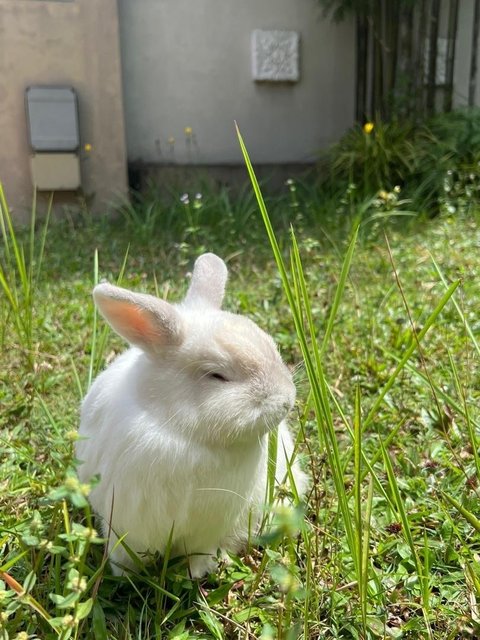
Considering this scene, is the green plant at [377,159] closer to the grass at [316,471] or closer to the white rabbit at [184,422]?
the grass at [316,471]

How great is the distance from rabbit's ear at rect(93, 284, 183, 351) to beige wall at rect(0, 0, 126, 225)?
4.63 m

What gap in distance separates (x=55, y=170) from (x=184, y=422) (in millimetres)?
4796

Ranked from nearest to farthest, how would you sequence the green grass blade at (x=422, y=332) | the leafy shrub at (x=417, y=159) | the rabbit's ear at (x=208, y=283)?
the green grass blade at (x=422, y=332) < the rabbit's ear at (x=208, y=283) < the leafy shrub at (x=417, y=159)

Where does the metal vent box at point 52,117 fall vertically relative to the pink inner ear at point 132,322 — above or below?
above

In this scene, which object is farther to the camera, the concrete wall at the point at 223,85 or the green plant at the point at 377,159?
the concrete wall at the point at 223,85

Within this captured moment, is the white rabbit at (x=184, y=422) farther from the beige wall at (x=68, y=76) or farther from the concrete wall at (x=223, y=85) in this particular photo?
the concrete wall at (x=223, y=85)

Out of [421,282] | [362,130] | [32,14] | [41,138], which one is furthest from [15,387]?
[362,130]

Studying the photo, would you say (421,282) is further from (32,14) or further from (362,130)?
(32,14)

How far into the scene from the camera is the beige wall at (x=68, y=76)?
5137mm

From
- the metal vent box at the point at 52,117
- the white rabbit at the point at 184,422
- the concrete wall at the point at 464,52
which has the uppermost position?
the concrete wall at the point at 464,52

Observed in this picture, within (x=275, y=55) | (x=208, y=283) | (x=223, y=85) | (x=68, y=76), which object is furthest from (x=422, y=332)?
(x=275, y=55)

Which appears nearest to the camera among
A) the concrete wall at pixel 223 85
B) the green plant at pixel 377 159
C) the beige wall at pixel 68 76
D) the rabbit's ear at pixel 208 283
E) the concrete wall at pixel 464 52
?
the rabbit's ear at pixel 208 283

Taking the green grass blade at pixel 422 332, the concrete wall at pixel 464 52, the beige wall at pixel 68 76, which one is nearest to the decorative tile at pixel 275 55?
the beige wall at pixel 68 76

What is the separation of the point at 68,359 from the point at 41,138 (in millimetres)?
3548
